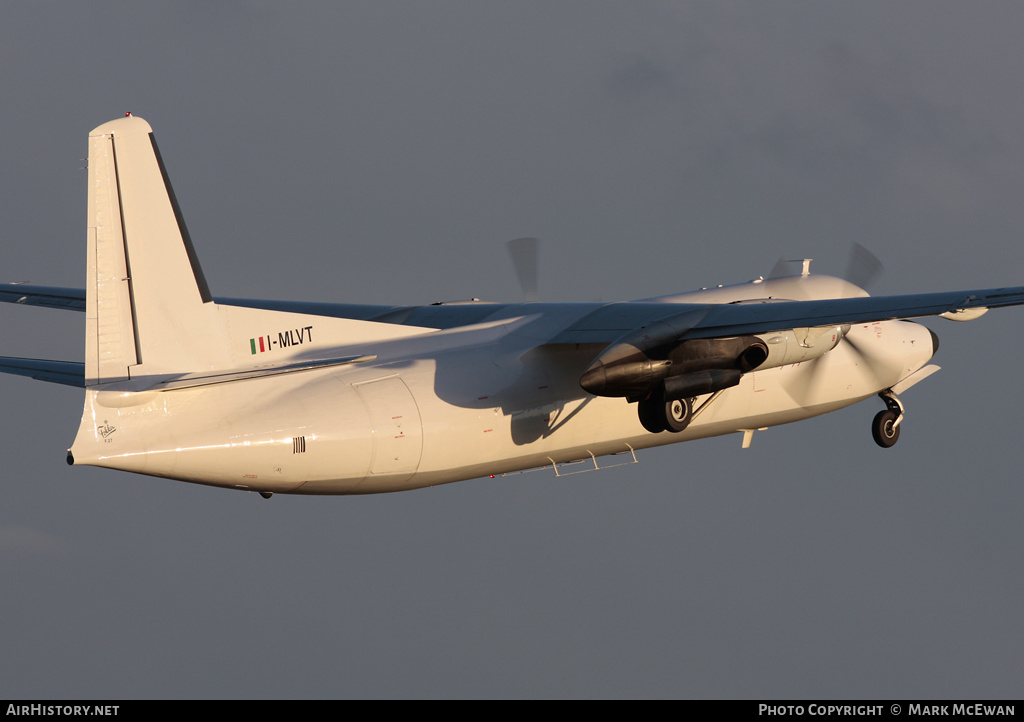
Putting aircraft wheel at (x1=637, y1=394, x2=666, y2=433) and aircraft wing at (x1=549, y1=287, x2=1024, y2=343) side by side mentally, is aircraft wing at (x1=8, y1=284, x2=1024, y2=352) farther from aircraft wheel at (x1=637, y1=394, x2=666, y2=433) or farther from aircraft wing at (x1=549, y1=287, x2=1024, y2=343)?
aircraft wheel at (x1=637, y1=394, x2=666, y2=433)

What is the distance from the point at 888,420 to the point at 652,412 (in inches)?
403

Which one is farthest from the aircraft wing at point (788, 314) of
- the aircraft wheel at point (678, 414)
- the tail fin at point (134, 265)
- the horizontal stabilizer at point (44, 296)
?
the horizontal stabilizer at point (44, 296)

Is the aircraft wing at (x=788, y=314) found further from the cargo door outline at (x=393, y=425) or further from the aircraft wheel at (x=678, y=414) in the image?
the cargo door outline at (x=393, y=425)

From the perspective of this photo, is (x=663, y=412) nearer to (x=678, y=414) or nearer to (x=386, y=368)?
(x=678, y=414)

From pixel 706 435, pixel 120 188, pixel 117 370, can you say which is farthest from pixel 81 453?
→ pixel 706 435

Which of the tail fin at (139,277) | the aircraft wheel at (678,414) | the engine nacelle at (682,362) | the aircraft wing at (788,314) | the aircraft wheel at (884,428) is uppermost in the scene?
the tail fin at (139,277)

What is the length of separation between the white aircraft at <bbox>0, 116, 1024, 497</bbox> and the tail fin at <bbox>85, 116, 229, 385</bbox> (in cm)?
2

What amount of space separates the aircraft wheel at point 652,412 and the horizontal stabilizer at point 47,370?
32.9 feet

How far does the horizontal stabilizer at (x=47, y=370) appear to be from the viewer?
75.0 ft

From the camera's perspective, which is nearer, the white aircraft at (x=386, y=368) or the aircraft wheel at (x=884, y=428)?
the white aircraft at (x=386, y=368)

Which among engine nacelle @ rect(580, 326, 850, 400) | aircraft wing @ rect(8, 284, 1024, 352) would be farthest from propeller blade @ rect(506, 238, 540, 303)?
engine nacelle @ rect(580, 326, 850, 400)

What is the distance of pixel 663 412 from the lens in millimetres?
23469

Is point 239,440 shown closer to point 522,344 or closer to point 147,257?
point 147,257

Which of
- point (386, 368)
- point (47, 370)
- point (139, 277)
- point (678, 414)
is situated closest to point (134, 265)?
point (139, 277)
